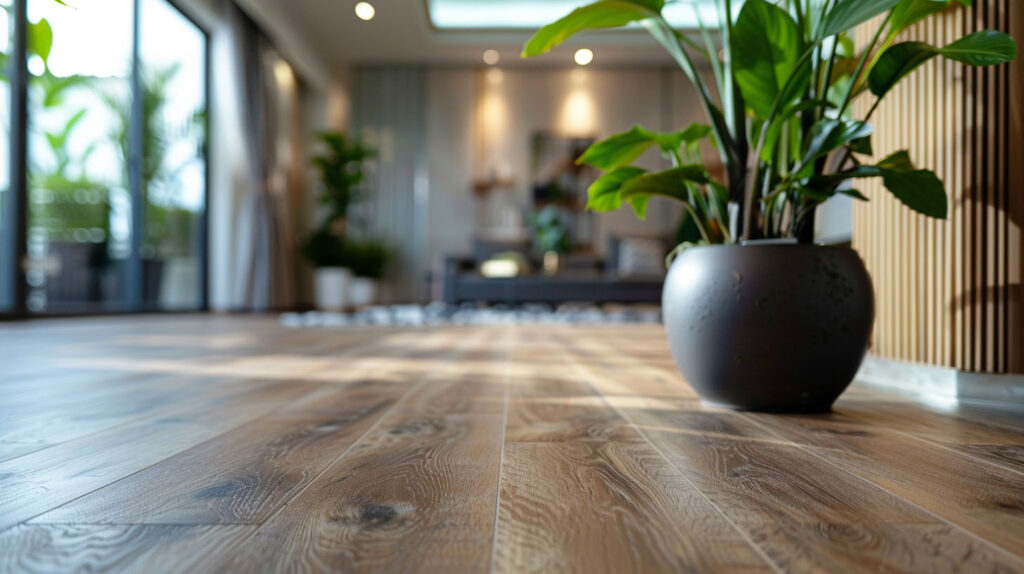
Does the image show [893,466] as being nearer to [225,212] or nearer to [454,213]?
[225,212]

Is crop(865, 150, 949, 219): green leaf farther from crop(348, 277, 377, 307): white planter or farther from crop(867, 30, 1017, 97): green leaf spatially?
crop(348, 277, 377, 307): white planter

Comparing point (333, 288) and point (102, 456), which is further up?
point (333, 288)

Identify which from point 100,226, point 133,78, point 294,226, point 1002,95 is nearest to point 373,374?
point 1002,95

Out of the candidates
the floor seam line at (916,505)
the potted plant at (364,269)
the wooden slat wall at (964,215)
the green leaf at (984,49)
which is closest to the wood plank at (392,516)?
the floor seam line at (916,505)

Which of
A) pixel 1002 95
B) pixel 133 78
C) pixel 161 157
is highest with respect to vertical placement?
pixel 133 78

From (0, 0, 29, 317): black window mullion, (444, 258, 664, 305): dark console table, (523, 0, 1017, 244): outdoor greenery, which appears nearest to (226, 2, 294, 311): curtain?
(444, 258, 664, 305): dark console table

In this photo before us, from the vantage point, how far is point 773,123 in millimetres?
1120

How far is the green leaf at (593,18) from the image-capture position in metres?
1.11

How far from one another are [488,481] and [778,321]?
607 mm

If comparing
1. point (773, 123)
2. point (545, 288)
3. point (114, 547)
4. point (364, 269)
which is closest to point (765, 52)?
point (773, 123)

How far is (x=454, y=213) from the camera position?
802cm

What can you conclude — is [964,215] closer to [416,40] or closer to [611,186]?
[611,186]

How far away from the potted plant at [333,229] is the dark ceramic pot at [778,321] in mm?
5904

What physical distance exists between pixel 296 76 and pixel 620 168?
7.04 meters
